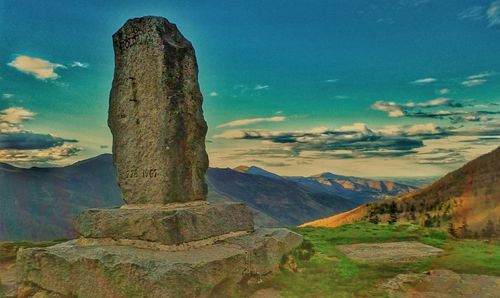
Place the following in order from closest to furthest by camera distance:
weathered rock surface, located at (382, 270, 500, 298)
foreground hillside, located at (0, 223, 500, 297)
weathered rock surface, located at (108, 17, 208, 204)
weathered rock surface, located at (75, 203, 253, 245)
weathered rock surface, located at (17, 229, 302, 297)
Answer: weathered rock surface, located at (17, 229, 302, 297) < weathered rock surface, located at (75, 203, 253, 245) < weathered rock surface, located at (382, 270, 500, 298) < foreground hillside, located at (0, 223, 500, 297) < weathered rock surface, located at (108, 17, 208, 204)

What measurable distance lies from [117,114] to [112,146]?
2.14 feet

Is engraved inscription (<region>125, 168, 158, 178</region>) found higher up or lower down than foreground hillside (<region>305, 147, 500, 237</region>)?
higher up

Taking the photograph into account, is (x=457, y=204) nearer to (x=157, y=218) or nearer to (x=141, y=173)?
(x=141, y=173)

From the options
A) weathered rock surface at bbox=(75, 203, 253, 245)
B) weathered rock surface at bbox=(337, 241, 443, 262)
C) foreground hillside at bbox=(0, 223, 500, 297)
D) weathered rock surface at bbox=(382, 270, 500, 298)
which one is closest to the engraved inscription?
weathered rock surface at bbox=(75, 203, 253, 245)

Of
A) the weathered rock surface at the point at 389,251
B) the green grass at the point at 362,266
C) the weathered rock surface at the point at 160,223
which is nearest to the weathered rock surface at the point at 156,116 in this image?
the weathered rock surface at the point at 160,223

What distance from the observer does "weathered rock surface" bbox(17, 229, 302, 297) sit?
20.7 ft

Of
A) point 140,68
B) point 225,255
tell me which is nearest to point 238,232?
point 225,255

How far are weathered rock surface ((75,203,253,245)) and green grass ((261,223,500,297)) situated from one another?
138 cm

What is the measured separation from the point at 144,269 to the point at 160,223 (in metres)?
0.99

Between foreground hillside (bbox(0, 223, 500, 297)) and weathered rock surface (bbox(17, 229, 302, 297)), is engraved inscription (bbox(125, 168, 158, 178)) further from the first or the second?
foreground hillside (bbox(0, 223, 500, 297))

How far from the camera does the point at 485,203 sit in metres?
18.7

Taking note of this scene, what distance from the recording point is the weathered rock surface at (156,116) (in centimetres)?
820

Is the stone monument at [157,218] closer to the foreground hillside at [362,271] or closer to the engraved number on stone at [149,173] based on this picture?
the engraved number on stone at [149,173]

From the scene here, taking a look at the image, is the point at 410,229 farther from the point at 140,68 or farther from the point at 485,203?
the point at 140,68
